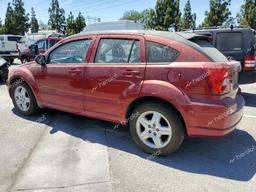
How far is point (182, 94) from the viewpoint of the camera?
13.2 feet

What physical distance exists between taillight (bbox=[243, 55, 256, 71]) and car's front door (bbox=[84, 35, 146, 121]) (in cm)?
412

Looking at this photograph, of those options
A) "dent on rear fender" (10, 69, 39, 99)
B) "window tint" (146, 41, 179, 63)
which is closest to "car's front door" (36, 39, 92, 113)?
"dent on rear fender" (10, 69, 39, 99)

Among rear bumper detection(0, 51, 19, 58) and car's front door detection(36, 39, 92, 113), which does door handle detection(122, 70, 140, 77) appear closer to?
car's front door detection(36, 39, 92, 113)

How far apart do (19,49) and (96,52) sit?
16987mm

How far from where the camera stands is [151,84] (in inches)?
166

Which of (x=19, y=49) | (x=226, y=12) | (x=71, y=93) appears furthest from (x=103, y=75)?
(x=226, y=12)

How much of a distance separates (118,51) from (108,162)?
64.5 inches

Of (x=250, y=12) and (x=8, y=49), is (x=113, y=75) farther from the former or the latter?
(x=250, y=12)

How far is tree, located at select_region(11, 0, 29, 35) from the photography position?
52.9 metres

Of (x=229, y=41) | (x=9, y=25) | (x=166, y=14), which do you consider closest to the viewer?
(x=229, y=41)

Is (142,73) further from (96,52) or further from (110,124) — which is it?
(110,124)

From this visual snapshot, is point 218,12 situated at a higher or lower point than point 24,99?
higher

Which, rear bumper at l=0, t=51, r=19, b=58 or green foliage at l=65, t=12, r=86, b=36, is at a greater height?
green foliage at l=65, t=12, r=86, b=36

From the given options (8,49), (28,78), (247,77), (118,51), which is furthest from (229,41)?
(8,49)
